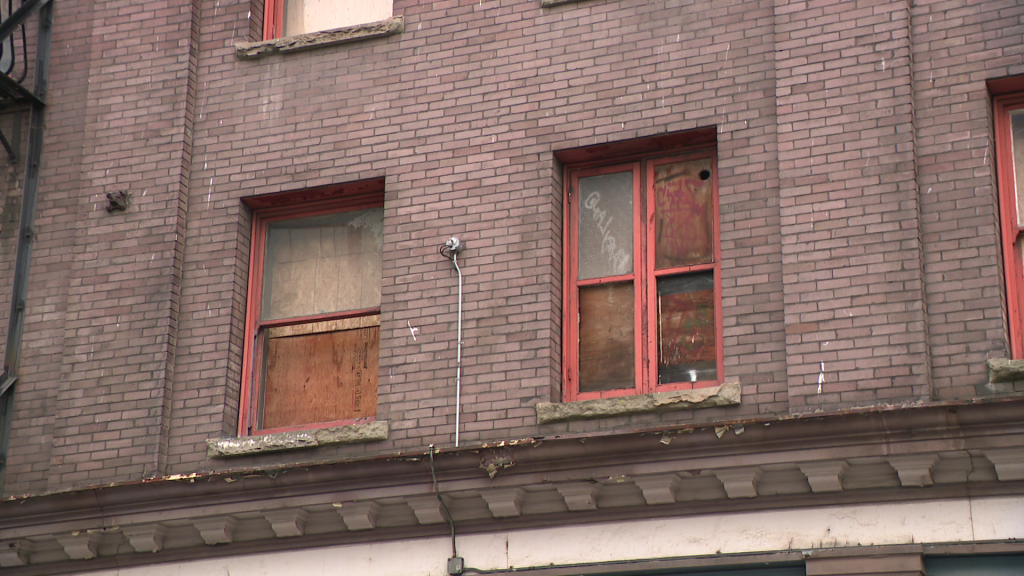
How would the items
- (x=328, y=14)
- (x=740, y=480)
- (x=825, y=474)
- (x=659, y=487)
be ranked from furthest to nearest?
(x=328, y=14), (x=659, y=487), (x=740, y=480), (x=825, y=474)

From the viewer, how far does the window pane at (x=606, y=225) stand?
35.6 feet

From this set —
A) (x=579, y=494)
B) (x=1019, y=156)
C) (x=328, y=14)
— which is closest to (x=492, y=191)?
(x=579, y=494)

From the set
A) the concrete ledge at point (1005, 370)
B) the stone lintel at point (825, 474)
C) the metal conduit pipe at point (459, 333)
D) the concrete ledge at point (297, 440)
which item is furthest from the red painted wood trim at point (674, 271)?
the concrete ledge at point (297, 440)

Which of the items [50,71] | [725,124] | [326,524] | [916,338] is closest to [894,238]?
[916,338]

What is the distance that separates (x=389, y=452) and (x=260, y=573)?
135cm

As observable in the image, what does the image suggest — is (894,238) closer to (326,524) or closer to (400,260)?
(400,260)

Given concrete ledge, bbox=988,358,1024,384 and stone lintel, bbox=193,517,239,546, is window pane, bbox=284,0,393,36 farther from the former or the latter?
concrete ledge, bbox=988,358,1024,384

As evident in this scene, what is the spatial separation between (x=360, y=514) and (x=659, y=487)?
7.39 feet

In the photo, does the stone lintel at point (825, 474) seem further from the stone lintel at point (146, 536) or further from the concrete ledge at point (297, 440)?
the stone lintel at point (146, 536)

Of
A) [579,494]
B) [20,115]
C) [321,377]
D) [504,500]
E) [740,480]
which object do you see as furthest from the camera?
[20,115]

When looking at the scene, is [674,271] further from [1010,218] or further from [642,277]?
[1010,218]

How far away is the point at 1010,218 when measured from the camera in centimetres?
975

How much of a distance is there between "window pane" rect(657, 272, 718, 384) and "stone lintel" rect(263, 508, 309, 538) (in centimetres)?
285

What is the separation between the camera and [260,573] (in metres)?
10.6
